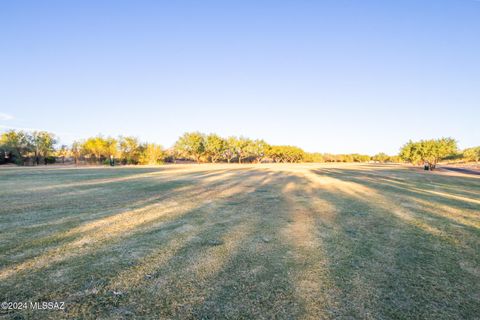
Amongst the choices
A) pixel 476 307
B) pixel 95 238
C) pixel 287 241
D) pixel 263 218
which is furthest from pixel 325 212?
pixel 95 238

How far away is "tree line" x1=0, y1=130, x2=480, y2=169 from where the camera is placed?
147 feet

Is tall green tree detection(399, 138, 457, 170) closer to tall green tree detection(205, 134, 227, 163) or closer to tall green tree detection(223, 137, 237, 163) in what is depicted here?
tall green tree detection(223, 137, 237, 163)

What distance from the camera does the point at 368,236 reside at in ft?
15.3

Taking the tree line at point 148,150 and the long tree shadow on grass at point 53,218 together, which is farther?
the tree line at point 148,150

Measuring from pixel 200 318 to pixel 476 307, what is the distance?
2956 millimetres

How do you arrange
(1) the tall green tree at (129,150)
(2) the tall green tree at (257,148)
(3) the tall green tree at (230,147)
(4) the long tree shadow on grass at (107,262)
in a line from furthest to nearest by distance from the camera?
(2) the tall green tree at (257,148)
(3) the tall green tree at (230,147)
(1) the tall green tree at (129,150)
(4) the long tree shadow on grass at (107,262)

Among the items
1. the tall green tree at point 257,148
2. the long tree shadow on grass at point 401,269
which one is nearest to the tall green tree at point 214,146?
the tall green tree at point 257,148

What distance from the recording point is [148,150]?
58.5 meters

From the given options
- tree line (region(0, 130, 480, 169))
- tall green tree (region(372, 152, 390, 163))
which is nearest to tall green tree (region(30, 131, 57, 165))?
tree line (region(0, 130, 480, 169))

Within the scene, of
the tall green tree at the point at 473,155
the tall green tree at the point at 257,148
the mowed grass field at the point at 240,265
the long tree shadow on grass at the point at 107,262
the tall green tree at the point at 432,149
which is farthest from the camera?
the tall green tree at the point at 257,148

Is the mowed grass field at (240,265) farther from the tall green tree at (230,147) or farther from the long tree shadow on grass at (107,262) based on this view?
the tall green tree at (230,147)

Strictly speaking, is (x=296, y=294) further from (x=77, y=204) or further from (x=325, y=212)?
(x=77, y=204)

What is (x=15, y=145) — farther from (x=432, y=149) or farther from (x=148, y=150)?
(x=432, y=149)

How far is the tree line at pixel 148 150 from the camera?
1768 inches
